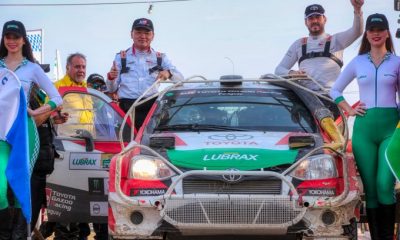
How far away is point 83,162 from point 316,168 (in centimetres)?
251

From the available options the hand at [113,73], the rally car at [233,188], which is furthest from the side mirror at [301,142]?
the hand at [113,73]

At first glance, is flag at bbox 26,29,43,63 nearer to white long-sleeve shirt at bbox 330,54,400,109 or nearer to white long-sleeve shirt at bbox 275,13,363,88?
white long-sleeve shirt at bbox 275,13,363,88

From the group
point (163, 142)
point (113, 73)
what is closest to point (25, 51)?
point (163, 142)

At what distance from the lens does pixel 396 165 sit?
5.44 metres

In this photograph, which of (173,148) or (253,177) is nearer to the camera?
(253,177)

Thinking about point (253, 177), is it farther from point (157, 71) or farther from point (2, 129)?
point (157, 71)

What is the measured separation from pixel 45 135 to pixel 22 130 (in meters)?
0.99

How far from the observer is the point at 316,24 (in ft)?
25.3

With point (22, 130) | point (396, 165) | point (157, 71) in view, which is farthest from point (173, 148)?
point (157, 71)

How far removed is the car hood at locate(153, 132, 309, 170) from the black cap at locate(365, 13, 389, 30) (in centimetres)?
129

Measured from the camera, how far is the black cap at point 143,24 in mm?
8031

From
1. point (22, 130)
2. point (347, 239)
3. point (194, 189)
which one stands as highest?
point (22, 130)

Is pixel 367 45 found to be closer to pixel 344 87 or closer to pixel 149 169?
pixel 344 87

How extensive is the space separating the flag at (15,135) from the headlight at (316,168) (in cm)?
212
